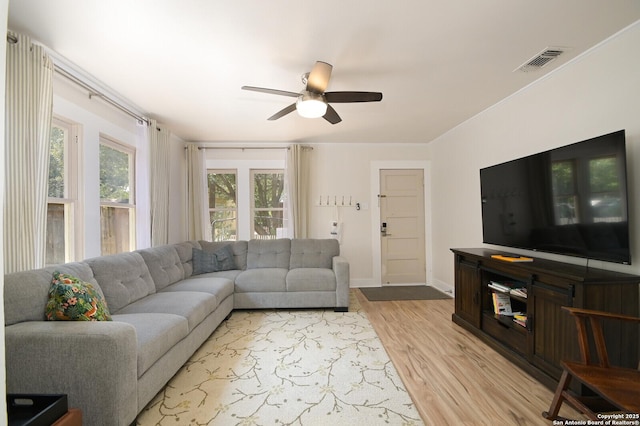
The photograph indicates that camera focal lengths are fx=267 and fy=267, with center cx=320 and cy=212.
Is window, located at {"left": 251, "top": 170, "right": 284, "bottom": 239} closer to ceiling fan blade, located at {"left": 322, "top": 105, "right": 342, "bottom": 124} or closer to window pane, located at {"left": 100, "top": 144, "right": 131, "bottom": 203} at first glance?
window pane, located at {"left": 100, "top": 144, "right": 131, "bottom": 203}

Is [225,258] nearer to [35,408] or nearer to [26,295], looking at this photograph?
[26,295]

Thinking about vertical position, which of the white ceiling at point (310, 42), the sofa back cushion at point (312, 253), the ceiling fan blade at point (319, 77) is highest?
the white ceiling at point (310, 42)

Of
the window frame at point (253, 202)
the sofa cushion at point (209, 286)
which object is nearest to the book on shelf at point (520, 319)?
the sofa cushion at point (209, 286)

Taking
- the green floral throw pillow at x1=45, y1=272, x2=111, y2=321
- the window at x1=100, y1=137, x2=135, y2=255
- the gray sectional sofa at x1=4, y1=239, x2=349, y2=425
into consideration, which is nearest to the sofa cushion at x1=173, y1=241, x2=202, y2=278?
the gray sectional sofa at x1=4, y1=239, x2=349, y2=425

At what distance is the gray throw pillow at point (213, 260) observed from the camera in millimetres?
3686

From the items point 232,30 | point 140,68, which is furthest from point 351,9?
point 140,68

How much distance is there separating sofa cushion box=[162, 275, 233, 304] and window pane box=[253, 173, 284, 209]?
5.56 feet

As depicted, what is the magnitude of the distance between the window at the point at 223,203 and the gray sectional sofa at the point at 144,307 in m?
0.55

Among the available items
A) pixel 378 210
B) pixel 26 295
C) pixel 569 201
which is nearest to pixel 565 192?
pixel 569 201

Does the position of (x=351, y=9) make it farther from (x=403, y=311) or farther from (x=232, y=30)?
(x=403, y=311)

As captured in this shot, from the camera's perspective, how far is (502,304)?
8.14ft

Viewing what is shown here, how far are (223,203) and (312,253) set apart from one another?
1828 millimetres

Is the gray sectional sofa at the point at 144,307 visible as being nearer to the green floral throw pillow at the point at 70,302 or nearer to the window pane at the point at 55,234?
the green floral throw pillow at the point at 70,302

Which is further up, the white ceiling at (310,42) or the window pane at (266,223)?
the white ceiling at (310,42)
